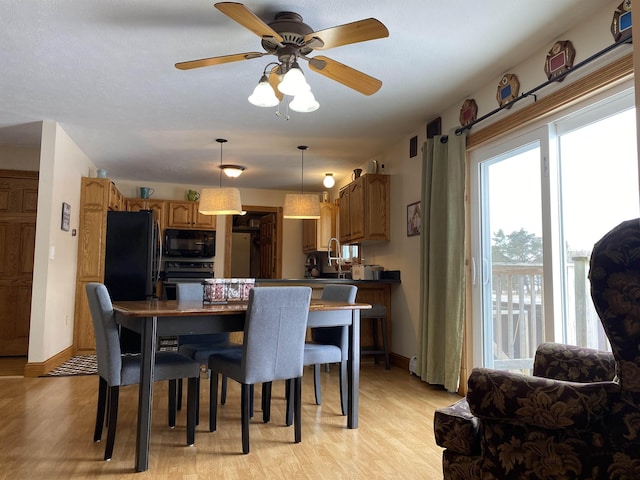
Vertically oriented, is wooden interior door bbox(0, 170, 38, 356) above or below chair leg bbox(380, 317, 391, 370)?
above

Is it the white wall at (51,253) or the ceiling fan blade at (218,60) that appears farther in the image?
the white wall at (51,253)

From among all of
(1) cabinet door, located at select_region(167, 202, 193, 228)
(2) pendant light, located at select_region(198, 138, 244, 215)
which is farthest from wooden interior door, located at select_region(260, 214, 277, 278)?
(2) pendant light, located at select_region(198, 138, 244, 215)

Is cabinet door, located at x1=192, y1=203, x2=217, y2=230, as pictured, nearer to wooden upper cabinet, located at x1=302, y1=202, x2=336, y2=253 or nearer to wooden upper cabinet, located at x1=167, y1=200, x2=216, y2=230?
wooden upper cabinet, located at x1=167, y1=200, x2=216, y2=230

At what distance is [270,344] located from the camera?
95.0 inches

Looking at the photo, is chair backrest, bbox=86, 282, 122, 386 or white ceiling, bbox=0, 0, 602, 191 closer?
chair backrest, bbox=86, 282, 122, 386

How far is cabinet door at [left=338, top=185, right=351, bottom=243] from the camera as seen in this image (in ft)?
19.2

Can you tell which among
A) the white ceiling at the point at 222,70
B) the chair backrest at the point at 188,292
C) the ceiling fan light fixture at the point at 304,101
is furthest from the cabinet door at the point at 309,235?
the ceiling fan light fixture at the point at 304,101

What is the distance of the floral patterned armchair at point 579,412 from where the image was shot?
117 cm

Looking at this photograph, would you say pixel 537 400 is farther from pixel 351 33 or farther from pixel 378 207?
pixel 378 207

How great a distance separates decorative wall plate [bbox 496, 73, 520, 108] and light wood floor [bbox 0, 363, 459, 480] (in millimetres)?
2205

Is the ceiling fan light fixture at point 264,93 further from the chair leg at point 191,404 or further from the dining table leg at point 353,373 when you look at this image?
the chair leg at point 191,404

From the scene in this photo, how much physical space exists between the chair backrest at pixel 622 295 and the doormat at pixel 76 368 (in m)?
4.28

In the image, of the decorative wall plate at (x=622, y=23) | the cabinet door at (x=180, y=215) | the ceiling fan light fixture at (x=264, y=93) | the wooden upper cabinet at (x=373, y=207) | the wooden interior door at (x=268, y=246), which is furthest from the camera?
the wooden interior door at (x=268, y=246)

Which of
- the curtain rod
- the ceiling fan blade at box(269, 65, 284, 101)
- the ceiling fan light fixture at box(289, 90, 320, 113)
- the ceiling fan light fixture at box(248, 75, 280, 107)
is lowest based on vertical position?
the ceiling fan light fixture at box(289, 90, 320, 113)
